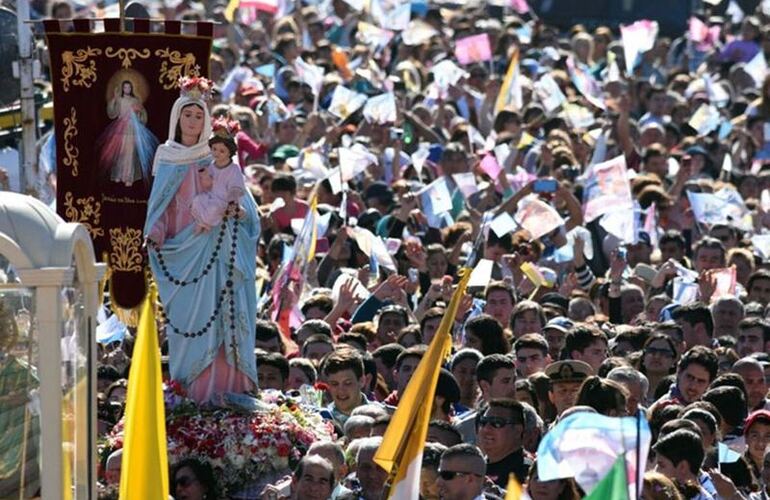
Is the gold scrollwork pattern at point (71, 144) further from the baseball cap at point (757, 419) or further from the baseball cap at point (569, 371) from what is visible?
the baseball cap at point (757, 419)

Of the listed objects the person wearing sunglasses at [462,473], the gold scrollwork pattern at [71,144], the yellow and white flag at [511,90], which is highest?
the gold scrollwork pattern at [71,144]

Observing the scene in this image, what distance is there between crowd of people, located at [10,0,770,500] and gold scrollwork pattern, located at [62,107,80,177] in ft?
4.07

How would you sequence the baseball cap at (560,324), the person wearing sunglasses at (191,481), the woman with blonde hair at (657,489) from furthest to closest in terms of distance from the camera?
the baseball cap at (560,324), the person wearing sunglasses at (191,481), the woman with blonde hair at (657,489)

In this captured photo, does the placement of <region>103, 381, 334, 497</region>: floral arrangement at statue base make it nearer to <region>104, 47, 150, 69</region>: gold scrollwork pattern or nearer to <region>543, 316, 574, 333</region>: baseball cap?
<region>104, 47, 150, 69</region>: gold scrollwork pattern

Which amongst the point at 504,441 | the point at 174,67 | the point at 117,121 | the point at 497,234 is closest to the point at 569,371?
the point at 504,441

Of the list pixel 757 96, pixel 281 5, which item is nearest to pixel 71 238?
pixel 757 96

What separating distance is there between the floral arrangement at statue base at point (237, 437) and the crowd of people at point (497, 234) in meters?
0.16

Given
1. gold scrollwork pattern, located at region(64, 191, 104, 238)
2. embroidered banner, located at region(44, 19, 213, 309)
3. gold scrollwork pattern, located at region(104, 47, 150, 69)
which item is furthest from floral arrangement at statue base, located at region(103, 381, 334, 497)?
gold scrollwork pattern, located at region(104, 47, 150, 69)

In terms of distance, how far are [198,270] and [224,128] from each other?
772 mm

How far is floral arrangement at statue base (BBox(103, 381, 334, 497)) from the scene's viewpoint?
13320 mm

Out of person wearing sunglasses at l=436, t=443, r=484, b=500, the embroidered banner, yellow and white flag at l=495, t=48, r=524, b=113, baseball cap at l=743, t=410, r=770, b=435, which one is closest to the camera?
person wearing sunglasses at l=436, t=443, r=484, b=500

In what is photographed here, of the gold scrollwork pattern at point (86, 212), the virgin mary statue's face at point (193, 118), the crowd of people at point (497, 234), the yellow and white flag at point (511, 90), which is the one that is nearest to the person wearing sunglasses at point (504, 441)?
the crowd of people at point (497, 234)

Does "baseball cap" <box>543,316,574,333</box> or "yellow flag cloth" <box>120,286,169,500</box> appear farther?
"baseball cap" <box>543,316,574,333</box>

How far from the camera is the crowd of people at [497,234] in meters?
13.0
